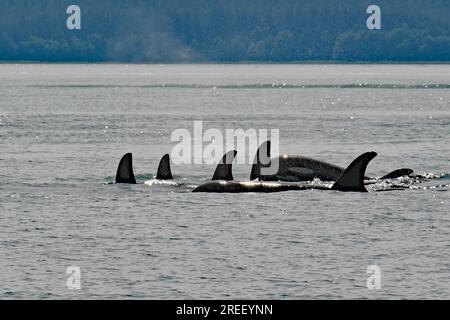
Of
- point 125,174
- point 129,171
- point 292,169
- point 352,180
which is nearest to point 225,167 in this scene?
point 292,169

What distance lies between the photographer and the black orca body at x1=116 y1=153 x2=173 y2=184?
40.2 meters

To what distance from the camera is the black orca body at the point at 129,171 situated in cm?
4025

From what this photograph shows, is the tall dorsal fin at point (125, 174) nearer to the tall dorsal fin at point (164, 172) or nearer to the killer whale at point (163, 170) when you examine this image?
the killer whale at point (163, 170)

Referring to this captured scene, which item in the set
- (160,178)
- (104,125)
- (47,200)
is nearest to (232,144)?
(104,125)

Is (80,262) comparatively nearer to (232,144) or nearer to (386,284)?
(386,284)

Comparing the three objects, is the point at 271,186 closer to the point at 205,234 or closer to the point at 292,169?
the point at 292,169

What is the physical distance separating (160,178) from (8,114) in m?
60.4

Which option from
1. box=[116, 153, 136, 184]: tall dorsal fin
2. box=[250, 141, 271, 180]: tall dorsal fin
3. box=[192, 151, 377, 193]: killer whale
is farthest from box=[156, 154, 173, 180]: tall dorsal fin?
box=[192, 151, 377, 193]: killer whale

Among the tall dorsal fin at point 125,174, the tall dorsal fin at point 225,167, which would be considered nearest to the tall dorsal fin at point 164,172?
the tall dorsal fin at point 125,174

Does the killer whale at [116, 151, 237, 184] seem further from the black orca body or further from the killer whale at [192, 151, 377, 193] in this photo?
the killer whale at [192, 151, 377, 193]

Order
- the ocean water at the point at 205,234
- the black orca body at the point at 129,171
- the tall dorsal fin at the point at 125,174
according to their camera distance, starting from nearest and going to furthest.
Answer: the ocean water at the point at 205,234 < the black orca body at the point at 129,171 < the tall dorsal fin at the point at 125,174

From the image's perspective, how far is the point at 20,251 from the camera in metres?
28.2

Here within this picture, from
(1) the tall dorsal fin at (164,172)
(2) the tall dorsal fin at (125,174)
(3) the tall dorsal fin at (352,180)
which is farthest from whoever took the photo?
(1) the tall dorsal fin at (164,172)

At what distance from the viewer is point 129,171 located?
40.8 metres
